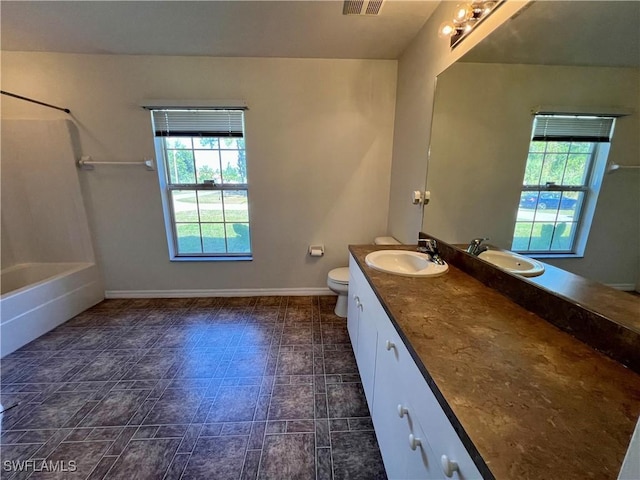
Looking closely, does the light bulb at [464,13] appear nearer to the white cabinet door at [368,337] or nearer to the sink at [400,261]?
the sink at [400,261]

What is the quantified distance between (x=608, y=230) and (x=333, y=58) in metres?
2.39

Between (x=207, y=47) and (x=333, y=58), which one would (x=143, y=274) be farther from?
(x=333, y=58)

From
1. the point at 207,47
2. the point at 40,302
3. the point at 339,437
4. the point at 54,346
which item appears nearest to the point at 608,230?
the point at 339,437

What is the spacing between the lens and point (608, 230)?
761 millimetres

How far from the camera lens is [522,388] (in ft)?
2.01

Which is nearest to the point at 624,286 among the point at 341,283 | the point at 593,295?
the point at 593,295

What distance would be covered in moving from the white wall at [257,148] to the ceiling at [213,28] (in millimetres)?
140

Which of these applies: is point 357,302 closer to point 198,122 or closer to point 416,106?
point 416,106

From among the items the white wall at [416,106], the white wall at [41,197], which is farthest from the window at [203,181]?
the white wall at [416,106]

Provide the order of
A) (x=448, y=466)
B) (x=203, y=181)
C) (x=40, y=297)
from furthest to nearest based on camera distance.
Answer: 1. (x=203, y=181)
2. (x=40, y=297)
3. (x=448, y=466)

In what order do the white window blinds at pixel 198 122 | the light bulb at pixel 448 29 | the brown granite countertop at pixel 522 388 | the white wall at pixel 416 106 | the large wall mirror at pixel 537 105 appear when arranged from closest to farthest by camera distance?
the brown granite countertop at pixel 522 388
the large wall mirror at pixel 537 105
the light bulb at pixel 448 29
the white wall at pixel 416 106
the white window blinds at pixel 198 122

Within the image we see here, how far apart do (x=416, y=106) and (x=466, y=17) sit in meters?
0.68

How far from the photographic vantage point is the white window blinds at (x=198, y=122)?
239 centimetres

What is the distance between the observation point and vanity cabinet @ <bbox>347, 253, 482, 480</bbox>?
22.8 inches
